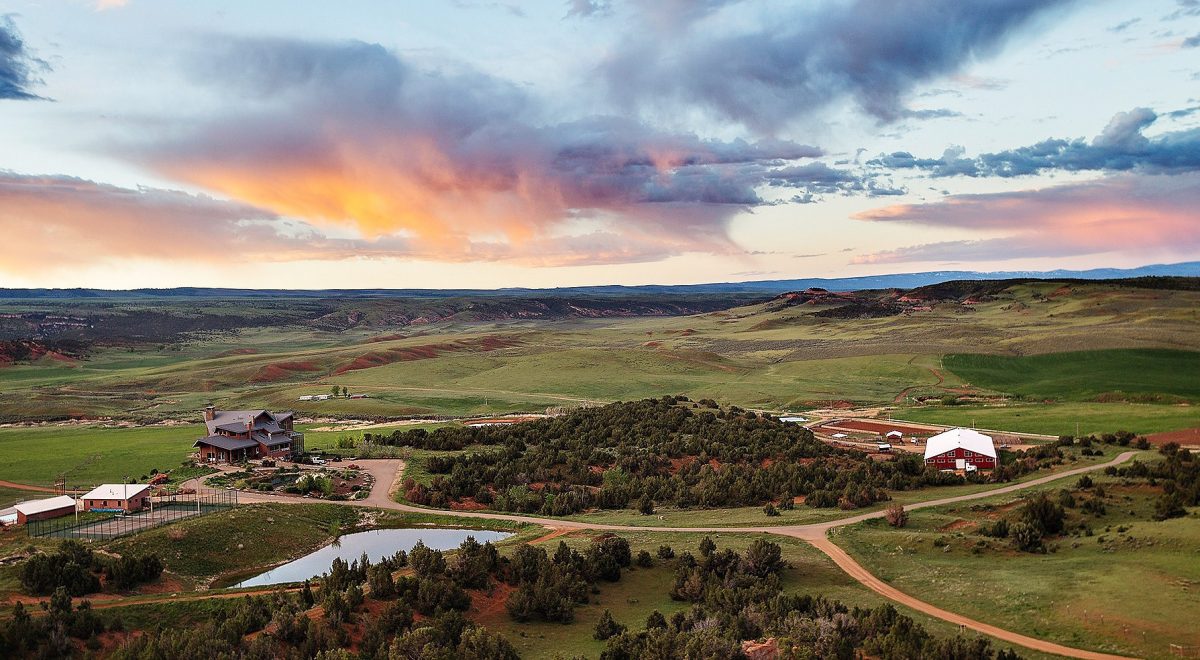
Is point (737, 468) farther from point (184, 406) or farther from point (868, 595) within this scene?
point (184, 406)

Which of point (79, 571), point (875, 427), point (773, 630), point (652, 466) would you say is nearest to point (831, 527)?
point (773, 630)

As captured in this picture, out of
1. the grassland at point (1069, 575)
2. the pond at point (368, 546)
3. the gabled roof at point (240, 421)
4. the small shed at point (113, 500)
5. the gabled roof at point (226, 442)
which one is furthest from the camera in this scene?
the gabled roof at point (240, 421)

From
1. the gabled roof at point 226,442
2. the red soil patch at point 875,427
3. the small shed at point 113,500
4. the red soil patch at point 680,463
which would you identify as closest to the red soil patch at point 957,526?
the red soil patch at point 680,463

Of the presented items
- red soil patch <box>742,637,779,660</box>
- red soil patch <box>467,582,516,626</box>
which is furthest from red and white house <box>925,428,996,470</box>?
red soil patch <box>742,637,779,660</box>

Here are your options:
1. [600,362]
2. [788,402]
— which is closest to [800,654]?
[788,402]

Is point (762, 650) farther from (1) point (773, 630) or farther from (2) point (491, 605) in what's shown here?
(2) point (491, 605)

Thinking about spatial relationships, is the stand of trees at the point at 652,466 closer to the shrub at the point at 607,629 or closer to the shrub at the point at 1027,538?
the shrub at the point at 1027,538

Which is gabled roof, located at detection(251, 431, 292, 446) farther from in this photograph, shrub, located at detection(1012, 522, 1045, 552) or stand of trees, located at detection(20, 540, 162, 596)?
shrub, located at detection(1012, 522, 1045, 552)

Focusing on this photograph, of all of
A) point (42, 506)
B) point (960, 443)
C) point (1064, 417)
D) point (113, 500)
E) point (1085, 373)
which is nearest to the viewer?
point (42, 506)
